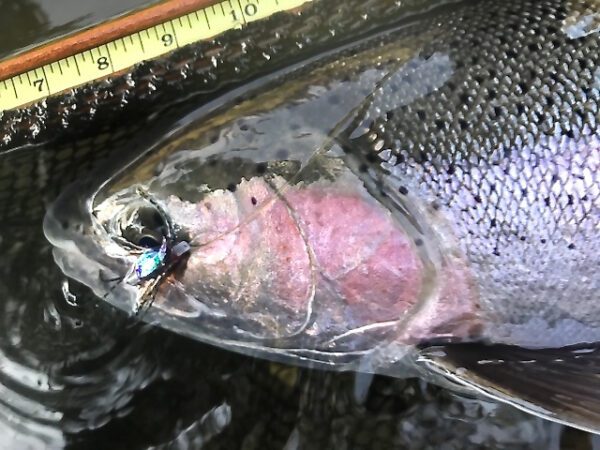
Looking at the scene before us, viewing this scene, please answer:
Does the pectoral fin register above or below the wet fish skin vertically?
below

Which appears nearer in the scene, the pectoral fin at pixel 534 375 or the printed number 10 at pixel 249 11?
the pectoral fin at pixel 534 375

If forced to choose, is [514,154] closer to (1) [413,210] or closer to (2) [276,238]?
(1) [413,210]

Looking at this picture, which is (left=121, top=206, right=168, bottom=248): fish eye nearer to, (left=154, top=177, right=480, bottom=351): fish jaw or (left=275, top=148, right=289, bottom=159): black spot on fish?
(left=154, top=177, right=480, bottom=351): fish jaw

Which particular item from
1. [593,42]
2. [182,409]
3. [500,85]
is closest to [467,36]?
[500,85]

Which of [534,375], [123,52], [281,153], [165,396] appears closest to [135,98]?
[123,52]

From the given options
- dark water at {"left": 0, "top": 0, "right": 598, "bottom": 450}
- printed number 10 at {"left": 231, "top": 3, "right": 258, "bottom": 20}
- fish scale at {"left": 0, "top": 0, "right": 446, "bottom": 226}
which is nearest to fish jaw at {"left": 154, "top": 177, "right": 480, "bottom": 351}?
dark water at {"left": 0, "top": 0, "right": 598, "bottom": 450}

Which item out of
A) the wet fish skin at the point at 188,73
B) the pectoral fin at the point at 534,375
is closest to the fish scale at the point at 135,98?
the wet fish skin at the point at 188,73

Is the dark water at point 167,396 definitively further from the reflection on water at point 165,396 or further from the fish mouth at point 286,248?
the fish mouth at point 286,248
